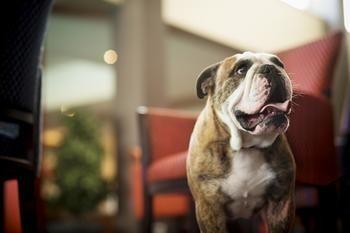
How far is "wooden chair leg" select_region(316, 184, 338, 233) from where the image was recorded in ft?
2.16

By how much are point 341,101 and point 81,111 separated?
359 cm

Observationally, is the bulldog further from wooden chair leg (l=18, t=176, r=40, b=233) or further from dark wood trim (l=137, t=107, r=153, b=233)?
dark wood trim (l=137, t=107, r=153, b=233)

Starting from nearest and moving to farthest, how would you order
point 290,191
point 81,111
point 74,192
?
point 290,191, point 74,192, point 81,111

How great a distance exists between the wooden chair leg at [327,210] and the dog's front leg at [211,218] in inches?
7.0

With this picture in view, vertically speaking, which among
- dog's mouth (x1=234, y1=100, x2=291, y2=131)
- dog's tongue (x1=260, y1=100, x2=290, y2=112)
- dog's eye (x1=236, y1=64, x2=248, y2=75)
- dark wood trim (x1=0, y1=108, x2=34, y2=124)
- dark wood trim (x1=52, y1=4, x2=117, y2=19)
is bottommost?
dark wood trim (x1=0, y1=108, x2=34, y2=124)

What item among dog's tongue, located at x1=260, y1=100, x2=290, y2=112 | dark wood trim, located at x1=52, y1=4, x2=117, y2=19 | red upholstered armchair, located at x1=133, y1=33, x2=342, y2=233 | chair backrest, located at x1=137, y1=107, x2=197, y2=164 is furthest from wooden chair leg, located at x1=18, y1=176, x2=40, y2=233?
dark wood trim, located at x1=52, y1=4, x2=117, y2=19

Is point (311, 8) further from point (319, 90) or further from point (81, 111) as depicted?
point (81, 111)

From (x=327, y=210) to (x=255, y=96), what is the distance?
39cm

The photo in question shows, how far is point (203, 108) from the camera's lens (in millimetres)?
557

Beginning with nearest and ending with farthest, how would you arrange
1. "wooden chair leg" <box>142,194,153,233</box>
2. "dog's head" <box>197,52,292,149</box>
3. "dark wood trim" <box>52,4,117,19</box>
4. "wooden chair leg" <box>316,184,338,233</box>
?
"dog's head" <box>197,52,292,149</box> → "wooden chair leg" <box>316,184,338,233</box> → "wooden chair leg" <box>142,194,153,233</box> → "dark wood trim" <box>52,4,117,19</box>

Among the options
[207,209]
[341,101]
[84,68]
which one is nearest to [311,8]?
[341,101]

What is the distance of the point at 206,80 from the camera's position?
54 cm

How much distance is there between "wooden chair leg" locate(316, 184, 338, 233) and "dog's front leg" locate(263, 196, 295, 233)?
14 centimetres

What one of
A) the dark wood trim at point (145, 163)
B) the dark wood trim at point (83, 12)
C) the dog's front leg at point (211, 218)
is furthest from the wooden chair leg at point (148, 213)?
the dark wood trim at point (83, 12)
